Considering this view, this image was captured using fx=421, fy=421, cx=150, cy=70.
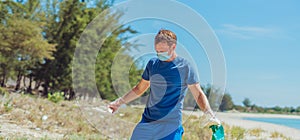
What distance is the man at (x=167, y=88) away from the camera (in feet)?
9.69

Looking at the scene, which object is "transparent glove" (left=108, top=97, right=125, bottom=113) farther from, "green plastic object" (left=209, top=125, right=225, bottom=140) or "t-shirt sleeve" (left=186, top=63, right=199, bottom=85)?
"green plastic object" (left=209, top=125, right=225, bottom=140)

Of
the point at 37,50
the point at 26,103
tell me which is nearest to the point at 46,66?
the point at 37,50

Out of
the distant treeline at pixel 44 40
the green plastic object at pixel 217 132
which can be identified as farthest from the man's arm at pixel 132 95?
the distant treeline at pixel 44 40

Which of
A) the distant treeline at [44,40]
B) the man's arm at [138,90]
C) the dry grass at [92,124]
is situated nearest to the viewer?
the man's arm at [138,90]

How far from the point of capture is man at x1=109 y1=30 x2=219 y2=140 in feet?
9.69

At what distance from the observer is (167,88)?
295 centimetres

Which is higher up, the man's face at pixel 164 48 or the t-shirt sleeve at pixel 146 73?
the man's face at pixel 164 48

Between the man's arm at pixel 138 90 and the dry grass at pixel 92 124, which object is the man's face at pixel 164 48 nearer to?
the man's arm at pixel 138 90

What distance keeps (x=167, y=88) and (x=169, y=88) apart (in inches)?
0.6

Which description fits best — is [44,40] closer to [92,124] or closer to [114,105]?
[92,124]

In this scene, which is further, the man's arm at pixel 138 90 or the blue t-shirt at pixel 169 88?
the man's arm at pixel 138 90

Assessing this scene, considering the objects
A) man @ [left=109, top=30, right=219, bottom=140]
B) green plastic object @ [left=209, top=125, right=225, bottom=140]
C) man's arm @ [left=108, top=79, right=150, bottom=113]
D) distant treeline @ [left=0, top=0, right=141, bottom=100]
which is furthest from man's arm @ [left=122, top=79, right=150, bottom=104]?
distant treeline @ [left=0, top=0, right=141, bottom=100]

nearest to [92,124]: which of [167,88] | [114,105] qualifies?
[114,105]

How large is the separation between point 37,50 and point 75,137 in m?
15.4
